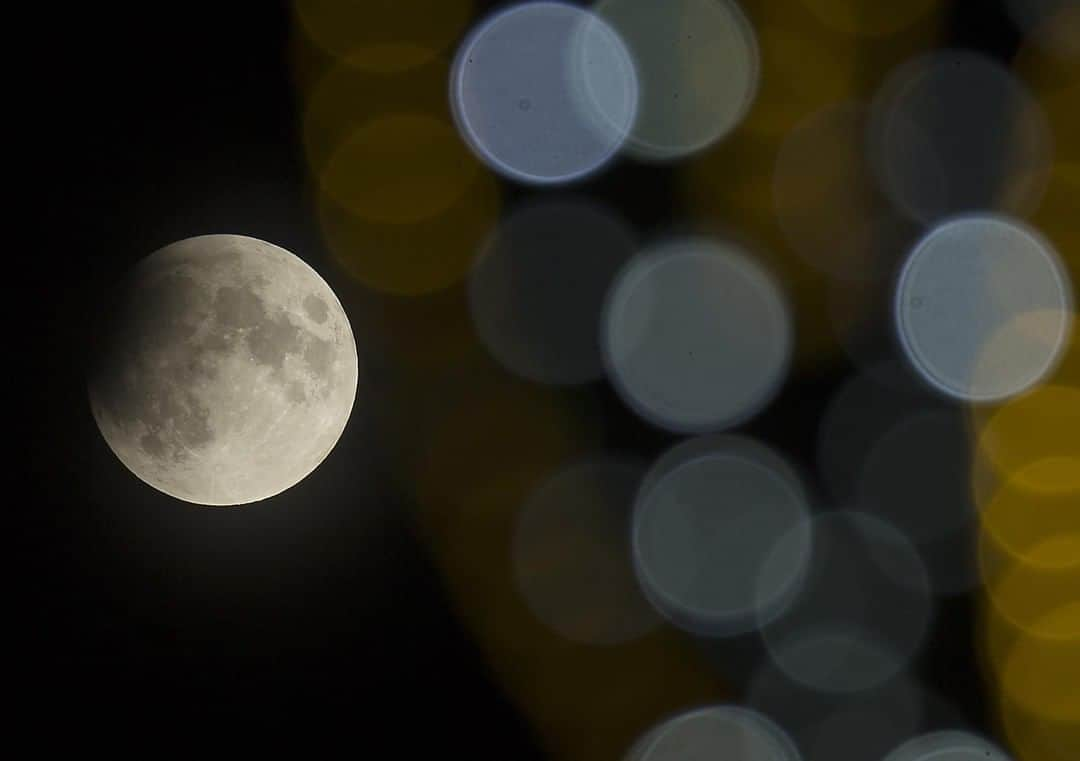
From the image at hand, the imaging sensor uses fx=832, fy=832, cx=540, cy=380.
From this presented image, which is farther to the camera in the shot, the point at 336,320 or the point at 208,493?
the point at 336,320

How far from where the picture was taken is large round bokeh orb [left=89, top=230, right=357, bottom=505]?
5070mm

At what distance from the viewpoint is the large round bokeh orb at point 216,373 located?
5.07 meters

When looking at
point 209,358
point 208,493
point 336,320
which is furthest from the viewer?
point 336,320

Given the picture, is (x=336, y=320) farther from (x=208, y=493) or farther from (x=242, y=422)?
(x=208, y=493)

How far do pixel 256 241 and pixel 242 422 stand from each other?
1.34 m

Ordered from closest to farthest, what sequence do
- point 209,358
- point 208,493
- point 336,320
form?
point 209,358, point 208,493, point 336,320

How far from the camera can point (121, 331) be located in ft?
17.2

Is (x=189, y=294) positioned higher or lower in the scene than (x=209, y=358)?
higher

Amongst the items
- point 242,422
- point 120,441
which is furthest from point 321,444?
point 120,441

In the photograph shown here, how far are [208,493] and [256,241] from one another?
5.66 feet

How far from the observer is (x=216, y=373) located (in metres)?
5.02

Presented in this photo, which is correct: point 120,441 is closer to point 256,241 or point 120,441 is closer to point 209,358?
point 209,358

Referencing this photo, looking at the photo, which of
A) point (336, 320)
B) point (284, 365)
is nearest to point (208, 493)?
point (284, 365)

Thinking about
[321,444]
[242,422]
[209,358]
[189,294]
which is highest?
[189,294]
